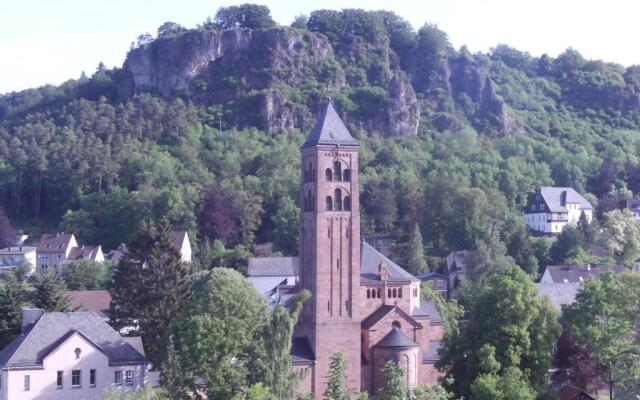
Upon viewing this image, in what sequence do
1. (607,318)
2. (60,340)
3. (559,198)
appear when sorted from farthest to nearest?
(559,198)
(607,318)
(60,340)

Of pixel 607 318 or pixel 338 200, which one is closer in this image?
pixel 607 318

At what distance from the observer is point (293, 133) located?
13275 centimetres

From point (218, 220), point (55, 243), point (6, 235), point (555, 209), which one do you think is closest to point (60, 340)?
point (218, 220)

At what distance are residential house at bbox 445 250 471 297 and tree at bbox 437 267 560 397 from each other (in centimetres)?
4254

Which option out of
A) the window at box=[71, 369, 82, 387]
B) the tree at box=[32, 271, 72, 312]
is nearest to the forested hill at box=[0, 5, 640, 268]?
the tree at box=[32, 271, 72, 312]

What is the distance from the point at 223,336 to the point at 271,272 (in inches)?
1527

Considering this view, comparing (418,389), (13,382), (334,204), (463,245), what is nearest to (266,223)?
(463,245)

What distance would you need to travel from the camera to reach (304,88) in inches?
5482

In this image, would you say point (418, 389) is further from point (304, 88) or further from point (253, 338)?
point (304, 88)

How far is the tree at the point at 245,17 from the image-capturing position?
506ft

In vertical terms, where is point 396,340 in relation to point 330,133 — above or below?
below

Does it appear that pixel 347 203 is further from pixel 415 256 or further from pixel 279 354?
pixel 415 256

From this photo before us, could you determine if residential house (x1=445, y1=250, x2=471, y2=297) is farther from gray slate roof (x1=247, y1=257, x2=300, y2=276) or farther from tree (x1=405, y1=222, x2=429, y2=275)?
gray slate roof (x1=247, y1=257, x2=300, y2=276)

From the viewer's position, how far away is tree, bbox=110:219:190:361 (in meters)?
57.9
